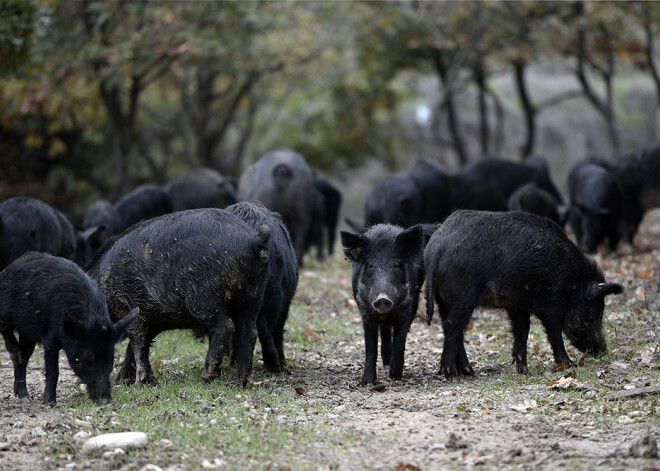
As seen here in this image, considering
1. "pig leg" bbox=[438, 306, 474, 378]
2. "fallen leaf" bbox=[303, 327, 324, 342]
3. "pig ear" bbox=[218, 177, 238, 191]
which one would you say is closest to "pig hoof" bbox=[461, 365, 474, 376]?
"pig leg" bbox=[438, 306, 474, 378]

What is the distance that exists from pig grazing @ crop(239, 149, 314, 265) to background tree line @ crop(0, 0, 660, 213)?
14.9 feet

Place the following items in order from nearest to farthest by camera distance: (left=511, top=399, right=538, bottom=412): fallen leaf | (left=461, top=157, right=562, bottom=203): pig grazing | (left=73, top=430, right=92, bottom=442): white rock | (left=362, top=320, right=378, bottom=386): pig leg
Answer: (left=73, top=430, right=92, bottom=442): white rock
(left=511, top=399, right=538, bottom=412): fallen leaf
(left=362, top=320, right=378, bottom=386): pig leg
(left=461, top=157, right=562, bottom=203): pig grazing

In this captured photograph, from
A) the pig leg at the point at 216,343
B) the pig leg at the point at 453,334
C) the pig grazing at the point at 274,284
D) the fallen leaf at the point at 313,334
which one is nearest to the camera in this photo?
the pig leg at the point at 216,343

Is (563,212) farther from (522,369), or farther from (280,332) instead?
(280,332)

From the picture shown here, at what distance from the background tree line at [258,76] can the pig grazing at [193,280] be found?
9.68 metres

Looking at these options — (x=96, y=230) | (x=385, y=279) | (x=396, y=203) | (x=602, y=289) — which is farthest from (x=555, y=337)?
(x=396, y=203)

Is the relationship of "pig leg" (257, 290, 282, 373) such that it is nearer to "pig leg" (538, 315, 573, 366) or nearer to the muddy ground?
the muddy ground

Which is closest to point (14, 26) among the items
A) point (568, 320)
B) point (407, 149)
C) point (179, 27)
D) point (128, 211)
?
point (128, 211)

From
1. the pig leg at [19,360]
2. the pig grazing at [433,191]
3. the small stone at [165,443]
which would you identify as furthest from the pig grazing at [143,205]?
the small stone at [165,443]

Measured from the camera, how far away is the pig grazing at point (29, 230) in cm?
1030

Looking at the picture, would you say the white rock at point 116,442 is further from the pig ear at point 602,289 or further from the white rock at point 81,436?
the pig ear at point 602,289

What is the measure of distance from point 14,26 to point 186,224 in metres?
6.33

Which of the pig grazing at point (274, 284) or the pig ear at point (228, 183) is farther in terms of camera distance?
the pig ear at point (228, 183)

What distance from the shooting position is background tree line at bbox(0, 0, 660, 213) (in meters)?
18.8
